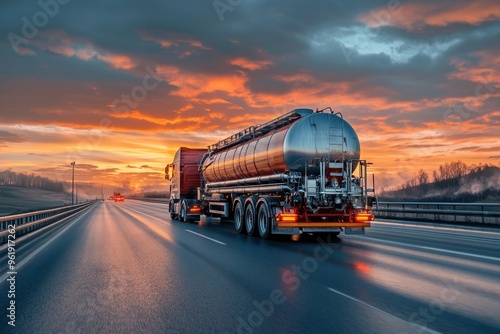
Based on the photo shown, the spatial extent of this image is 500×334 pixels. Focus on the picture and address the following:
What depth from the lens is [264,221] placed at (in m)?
16.4

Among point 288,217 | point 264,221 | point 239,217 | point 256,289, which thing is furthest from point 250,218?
point 256,289

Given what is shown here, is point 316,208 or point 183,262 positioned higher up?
point 316,208

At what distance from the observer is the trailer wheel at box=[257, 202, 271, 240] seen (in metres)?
15.8

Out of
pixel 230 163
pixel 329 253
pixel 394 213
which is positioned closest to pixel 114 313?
pixel 329 253

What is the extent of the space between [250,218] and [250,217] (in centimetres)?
4

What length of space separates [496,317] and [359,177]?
9758mm

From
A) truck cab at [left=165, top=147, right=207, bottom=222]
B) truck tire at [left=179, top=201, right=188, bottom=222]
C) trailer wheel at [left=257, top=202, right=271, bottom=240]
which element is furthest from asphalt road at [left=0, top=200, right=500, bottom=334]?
truck cab at [left=165, top=147, right=207, bottom=222]

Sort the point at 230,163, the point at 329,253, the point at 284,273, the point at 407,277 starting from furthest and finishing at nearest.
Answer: the point at 230,163, the point at 329,253, the point at 284,273, the point at 407,277

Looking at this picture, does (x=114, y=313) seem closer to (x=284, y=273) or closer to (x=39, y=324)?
(x=39, y=324)

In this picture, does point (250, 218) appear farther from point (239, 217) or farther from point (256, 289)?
point (256, 289)

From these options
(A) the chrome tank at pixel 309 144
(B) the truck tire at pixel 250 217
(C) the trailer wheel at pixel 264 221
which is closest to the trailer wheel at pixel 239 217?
(B) the truck tire at pixel 250 217

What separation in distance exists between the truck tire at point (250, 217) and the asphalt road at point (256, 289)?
3524 mm

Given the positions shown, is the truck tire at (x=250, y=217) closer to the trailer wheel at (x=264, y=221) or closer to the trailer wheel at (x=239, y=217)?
the trailer wheel at (x=239, y=217)

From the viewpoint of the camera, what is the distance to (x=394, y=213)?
2998 cm
